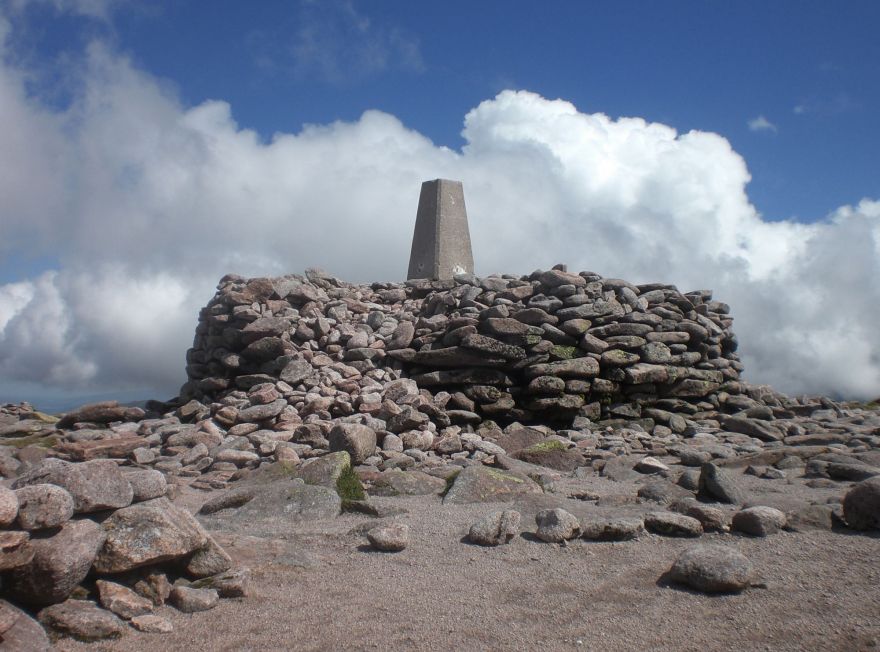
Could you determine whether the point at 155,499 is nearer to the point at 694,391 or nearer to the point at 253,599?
the point at 253,599

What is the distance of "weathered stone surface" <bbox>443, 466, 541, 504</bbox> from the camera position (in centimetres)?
707

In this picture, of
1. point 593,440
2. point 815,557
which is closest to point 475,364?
point 593,440

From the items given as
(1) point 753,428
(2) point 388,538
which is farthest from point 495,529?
(1) point 753,428

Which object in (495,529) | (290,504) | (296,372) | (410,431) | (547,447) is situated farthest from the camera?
(296,372)

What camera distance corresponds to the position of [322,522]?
639 centimetres

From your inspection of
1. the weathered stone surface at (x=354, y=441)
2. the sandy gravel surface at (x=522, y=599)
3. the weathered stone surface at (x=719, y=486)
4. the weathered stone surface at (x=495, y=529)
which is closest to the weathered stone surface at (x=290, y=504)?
the sandy gravel surface at (x=522, y=599)

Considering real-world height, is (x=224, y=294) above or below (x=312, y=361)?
above

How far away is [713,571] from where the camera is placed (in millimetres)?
4441

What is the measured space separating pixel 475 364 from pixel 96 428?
22.5 feet

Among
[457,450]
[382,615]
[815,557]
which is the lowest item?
[382,615]

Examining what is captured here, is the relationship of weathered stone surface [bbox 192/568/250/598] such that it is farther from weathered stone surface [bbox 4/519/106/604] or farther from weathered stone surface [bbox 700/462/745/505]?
weathered stone surface [bbox 700/462/745/505]

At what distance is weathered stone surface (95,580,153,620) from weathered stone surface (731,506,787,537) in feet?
15.0

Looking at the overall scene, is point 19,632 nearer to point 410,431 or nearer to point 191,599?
point 191,599

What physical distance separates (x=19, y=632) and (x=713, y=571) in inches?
157
